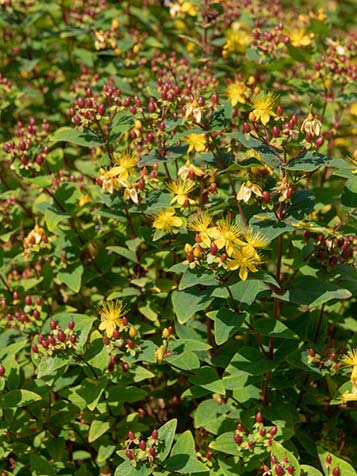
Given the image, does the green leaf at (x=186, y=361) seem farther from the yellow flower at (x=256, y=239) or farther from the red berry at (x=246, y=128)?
the red berry at (x=246, y=128)

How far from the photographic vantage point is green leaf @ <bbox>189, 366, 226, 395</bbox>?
2.25 m

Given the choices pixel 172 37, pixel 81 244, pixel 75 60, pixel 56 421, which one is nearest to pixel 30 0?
pixel 75 60

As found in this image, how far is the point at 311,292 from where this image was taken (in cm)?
220

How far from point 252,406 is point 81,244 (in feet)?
3.35

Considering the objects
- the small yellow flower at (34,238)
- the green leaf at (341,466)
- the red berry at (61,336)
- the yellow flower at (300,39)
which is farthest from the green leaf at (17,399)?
the yellow flower at (300,39)

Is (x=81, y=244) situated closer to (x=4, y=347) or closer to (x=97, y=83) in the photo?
(x=4, y=347)

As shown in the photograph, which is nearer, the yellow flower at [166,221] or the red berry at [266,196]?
the red berry at [266,196]

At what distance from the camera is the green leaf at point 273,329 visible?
7.16 feet

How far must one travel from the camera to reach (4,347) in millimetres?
2520

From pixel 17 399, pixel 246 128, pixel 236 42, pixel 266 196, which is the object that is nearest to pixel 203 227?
pixel 266 196

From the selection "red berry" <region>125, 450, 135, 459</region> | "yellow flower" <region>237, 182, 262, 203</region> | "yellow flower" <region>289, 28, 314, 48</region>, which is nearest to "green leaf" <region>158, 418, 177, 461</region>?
"red berry" <region>125, 450, 135, 459</region>

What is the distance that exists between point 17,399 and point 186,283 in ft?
2.56

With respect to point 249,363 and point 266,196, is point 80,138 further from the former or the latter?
point 249,363

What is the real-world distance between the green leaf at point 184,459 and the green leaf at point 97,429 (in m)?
0.40
